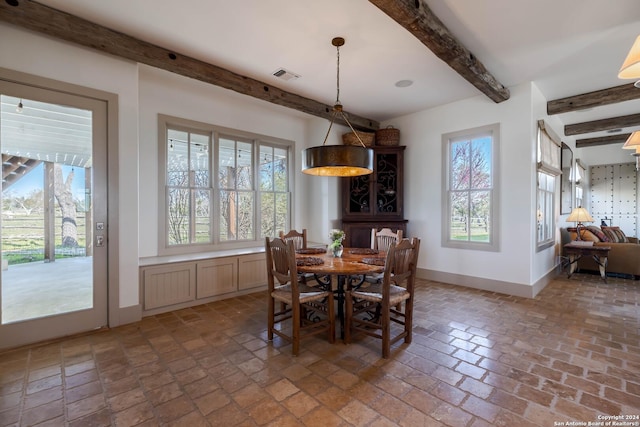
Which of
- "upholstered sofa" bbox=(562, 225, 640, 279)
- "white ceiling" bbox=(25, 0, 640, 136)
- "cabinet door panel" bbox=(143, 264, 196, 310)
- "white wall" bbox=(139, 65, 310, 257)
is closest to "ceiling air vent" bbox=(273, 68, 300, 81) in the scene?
"white ceiling" bbox=(25, 0, 640, 136)

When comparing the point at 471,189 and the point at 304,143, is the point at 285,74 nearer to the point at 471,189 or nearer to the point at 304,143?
the point at 304,143

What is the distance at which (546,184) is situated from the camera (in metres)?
4.90

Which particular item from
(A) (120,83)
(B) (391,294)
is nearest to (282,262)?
(B) (391,294)

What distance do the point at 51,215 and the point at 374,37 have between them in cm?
368

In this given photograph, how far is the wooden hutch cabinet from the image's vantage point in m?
5.21

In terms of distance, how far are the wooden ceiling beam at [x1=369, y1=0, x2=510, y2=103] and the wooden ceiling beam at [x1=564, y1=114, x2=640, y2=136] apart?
3.56 metres

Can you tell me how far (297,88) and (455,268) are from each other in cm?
381

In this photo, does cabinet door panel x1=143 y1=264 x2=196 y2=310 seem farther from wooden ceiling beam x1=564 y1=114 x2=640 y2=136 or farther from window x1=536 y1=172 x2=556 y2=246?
wooden ceiling beam x1=564 y1=114 x2=640 y2=136

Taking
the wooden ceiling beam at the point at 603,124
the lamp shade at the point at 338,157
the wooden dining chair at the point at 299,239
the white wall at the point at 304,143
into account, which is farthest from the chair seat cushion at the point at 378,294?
the wooden ceiling beam at the point at 603,124

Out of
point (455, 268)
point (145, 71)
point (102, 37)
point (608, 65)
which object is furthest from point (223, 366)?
point (608, 65)

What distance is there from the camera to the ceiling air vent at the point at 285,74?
3668 millimetres

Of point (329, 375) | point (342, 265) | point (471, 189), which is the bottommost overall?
point (329, 375)

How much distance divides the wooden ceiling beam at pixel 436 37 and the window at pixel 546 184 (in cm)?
141

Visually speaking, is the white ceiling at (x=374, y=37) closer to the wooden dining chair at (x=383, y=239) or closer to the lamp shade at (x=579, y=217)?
the wooden dining chair at (x=383, y=239)
